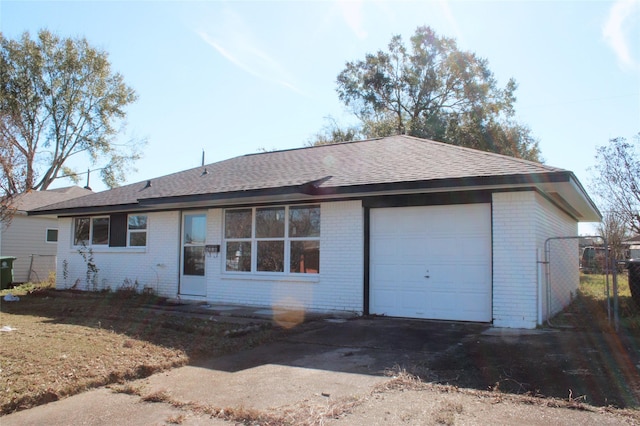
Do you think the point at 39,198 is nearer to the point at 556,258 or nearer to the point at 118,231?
the point at 118,231

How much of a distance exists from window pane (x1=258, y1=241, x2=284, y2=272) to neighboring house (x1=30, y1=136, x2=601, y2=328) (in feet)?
0.10

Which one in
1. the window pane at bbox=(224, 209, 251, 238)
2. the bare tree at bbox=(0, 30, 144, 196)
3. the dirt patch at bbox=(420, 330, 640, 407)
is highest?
the bare tree at bbox=(0, 30, 144, 196)

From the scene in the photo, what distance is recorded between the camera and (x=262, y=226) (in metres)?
11.7

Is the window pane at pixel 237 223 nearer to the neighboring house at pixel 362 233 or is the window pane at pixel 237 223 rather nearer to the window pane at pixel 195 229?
the neighboring house at pixel 362 233

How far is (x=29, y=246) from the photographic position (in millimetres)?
21594

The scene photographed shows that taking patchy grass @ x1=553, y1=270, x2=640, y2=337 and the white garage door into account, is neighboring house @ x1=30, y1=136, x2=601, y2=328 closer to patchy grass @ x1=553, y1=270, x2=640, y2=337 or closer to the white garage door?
the white garage door

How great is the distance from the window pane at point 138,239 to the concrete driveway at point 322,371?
758 centimetres

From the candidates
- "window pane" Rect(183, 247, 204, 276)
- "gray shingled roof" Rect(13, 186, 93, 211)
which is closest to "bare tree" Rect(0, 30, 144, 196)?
"gray shingled roof" Rect(13, 186, 93, 211)

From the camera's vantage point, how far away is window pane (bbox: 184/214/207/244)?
12.9 meters

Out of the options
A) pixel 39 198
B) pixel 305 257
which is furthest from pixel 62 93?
pixel 305 257

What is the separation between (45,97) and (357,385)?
3475cm

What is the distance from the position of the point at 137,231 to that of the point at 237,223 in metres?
3.98

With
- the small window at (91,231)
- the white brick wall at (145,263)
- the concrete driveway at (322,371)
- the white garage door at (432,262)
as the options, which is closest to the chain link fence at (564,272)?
the white garage door at (432,262)

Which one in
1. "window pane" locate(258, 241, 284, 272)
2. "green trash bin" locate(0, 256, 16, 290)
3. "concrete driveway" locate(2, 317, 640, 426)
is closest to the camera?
"concrete driveway" locate(2, 317, 640, 426)
